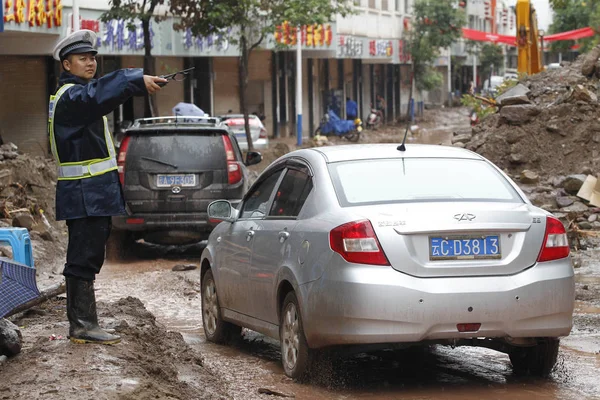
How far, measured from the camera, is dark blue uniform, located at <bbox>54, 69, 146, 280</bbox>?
6770mm

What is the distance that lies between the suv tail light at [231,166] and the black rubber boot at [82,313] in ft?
26.5

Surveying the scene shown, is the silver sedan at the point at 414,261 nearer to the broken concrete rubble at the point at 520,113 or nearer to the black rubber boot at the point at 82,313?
the black rubber boot at the point at 82,313

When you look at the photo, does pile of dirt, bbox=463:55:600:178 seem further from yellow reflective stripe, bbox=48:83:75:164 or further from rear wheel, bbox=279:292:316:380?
yellow reflective stripe, bbox=48:83:75:164

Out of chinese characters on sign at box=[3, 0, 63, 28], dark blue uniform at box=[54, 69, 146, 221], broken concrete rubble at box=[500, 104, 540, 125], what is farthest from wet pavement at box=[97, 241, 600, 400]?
chinese characters on sign at box=[3, 0, 63, 28]

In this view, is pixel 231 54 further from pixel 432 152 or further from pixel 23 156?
pixel 432 152

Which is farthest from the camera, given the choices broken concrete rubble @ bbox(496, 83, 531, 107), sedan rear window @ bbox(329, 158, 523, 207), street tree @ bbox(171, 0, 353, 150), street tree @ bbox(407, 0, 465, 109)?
street tree @ bbox(407, 0, 465, 109)

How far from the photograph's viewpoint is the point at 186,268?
14.3 meters

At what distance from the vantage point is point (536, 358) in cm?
769

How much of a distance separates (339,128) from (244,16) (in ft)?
53.6

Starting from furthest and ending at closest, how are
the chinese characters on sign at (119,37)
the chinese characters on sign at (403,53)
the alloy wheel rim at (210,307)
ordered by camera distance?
1. the chinese characters on sign at (403,53)
2. the chinese characters on sign at (119,37)
3. the alloy wheel rim at (210,307)

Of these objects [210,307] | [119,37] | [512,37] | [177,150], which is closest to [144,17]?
[119,37]

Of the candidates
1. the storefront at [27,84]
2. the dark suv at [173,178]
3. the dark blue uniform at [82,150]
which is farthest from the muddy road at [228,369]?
the storefront at [27,84]

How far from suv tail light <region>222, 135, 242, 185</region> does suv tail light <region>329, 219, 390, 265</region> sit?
26.7 ft

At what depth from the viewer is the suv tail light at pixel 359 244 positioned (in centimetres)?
693
